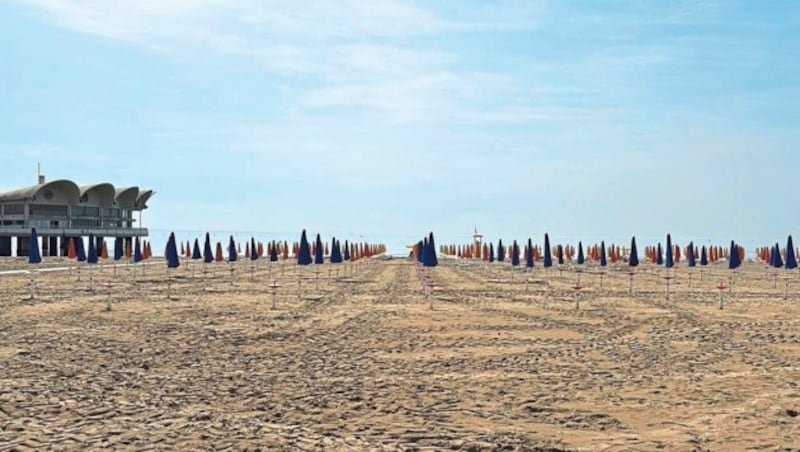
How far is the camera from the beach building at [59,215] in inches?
3046

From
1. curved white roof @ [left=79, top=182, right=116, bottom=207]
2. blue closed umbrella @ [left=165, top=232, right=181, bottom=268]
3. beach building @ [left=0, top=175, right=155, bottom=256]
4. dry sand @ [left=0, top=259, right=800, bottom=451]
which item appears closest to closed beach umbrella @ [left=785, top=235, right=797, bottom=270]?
dry sand @ [left=0, top=259, right=800, bottom=451]

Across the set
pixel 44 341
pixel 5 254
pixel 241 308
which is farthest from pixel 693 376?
pixel 5 254

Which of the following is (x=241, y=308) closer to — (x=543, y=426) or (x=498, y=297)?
(x=498, y=297)

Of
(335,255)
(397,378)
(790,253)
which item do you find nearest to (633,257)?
(790,253)

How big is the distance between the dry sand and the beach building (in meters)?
62.9

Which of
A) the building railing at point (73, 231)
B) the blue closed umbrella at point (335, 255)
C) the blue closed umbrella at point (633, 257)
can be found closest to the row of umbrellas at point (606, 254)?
the blue closed umbrella at point (633, 257)

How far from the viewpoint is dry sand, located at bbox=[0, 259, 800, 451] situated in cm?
749

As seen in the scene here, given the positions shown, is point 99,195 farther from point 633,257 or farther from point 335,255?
point 633,257

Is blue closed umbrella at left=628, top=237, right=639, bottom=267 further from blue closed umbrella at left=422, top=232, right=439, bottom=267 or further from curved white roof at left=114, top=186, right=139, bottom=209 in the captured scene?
curved white roof at left=114, top=186, right=139, bottom=209

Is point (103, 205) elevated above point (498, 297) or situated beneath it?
elevated above

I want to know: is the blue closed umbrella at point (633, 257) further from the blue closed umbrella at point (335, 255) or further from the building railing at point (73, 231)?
the building railing at point (73, 231)

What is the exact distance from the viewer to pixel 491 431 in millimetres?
7633

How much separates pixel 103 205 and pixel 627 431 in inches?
3549

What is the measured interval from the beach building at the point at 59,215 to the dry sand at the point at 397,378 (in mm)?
62850
